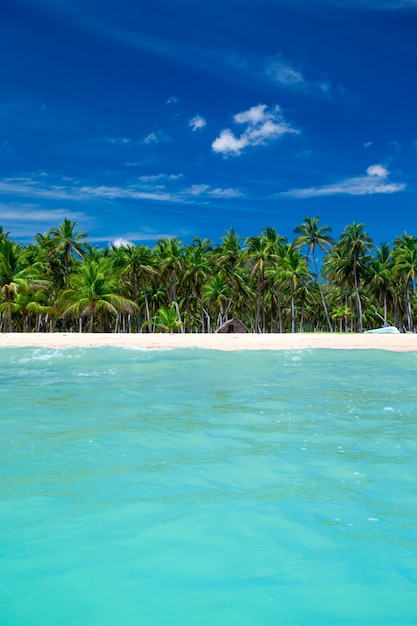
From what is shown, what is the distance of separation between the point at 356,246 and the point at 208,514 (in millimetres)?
51815

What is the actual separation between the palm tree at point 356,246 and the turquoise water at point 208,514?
1827 inches

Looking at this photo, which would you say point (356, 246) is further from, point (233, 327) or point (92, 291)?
point (92, 291)

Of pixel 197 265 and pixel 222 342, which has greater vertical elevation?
pixel 197 265

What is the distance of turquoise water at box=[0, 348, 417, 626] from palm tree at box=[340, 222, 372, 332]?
46395 millimetres

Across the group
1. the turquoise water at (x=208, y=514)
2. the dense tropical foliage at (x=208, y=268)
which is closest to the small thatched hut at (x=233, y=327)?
the dense tropical foliage at (x=208, y=268)

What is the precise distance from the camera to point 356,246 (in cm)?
5259

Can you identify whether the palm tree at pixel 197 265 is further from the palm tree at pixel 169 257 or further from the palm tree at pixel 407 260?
the palm tree at pixel 407 260

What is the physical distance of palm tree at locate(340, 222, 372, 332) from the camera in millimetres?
52500

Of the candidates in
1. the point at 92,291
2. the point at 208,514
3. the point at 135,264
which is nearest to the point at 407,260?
the point at 135,264

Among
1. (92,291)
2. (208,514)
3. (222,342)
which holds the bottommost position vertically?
(208,514)

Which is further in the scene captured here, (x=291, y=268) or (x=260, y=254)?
(x=260, y=254)

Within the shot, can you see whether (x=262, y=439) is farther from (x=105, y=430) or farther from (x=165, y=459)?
(x=105, y=430)

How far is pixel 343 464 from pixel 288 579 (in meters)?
2.40

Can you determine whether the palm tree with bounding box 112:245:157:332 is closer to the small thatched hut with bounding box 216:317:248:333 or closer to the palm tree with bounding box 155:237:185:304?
the palm tree with bounding box 155:237:185:304
